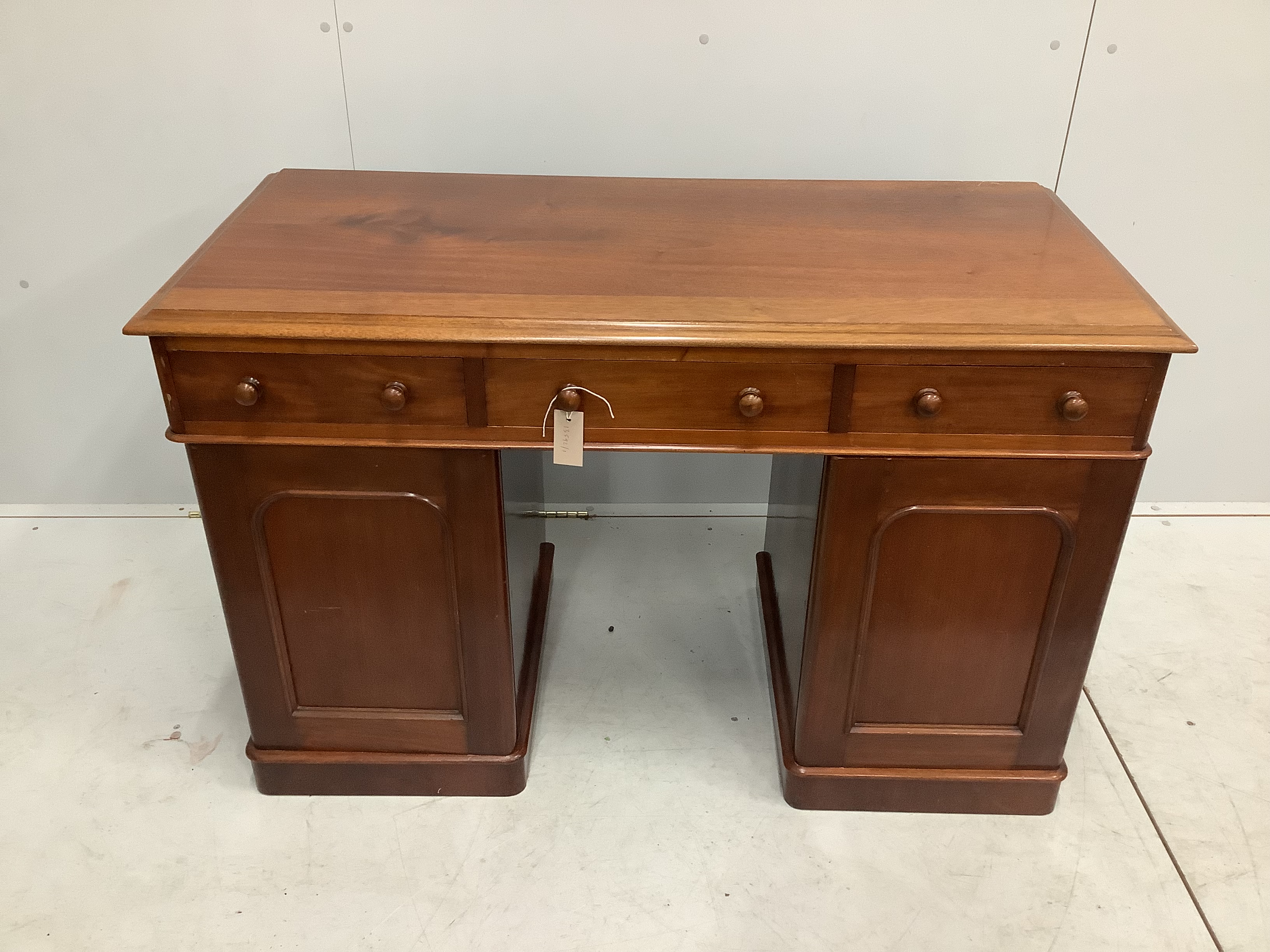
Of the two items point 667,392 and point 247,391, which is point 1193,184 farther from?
point 247,391

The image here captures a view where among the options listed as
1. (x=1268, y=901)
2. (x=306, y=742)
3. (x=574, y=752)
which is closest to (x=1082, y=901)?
(x=1268, y=901)

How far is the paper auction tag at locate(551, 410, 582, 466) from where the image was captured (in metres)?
1.32

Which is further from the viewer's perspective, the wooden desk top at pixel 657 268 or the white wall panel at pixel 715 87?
the white wall panel at pixel 715 87

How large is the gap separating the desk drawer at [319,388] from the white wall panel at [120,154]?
Answer: 82cm

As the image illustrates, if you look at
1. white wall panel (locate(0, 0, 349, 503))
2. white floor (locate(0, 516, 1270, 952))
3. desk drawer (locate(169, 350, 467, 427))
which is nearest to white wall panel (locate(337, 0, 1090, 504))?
white wall panel (locate(0, 0, 349, 503))

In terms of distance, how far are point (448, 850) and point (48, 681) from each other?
Answer: 881 mm

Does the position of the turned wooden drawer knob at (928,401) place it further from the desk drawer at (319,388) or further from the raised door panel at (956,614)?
the desk drawer at (319,388)

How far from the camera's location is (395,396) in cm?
130

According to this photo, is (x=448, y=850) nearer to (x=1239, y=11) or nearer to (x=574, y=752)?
(x=574, y=752)

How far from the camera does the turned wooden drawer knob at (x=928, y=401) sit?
129 centimetres

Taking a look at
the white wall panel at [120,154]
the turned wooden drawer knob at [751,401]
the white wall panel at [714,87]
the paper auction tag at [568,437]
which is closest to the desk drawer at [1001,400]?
the turned wooden drawer knob at [751,401]

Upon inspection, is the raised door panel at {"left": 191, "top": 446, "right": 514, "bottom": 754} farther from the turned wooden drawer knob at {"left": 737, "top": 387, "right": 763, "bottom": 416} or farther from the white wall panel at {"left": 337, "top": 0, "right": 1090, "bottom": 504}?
the white wall panel at {"left": 337, "top": 0, "right": 1090, "bottom": 504}

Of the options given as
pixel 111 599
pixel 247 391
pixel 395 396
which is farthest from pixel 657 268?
pixel 111 599

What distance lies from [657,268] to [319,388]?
1.58 feet
